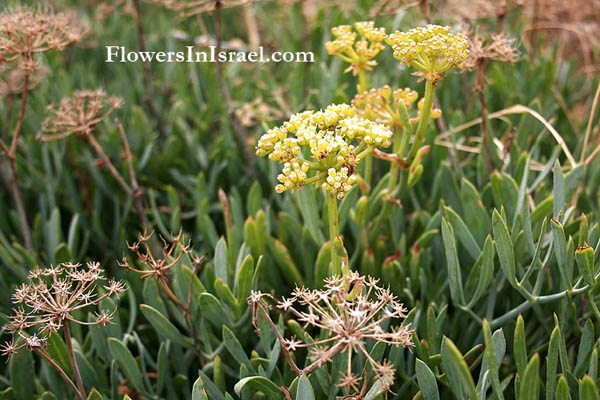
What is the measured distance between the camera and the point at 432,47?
0.91m

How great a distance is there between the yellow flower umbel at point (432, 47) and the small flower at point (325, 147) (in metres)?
0.14

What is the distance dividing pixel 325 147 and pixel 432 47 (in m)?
0.25

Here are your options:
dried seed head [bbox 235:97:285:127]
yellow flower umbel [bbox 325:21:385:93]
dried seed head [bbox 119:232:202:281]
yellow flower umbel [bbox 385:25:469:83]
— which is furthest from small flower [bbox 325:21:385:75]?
dried seed head [bbox 235:97:285:127]

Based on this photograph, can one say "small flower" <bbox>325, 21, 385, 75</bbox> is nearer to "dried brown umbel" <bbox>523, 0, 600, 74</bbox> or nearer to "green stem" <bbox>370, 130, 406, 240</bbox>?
"green stem" <bbox>370, 130, 406, 240</bbox>

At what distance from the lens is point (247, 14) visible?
2.41m

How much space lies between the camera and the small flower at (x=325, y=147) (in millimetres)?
826

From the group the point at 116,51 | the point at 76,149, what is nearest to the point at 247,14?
the point at 116,51

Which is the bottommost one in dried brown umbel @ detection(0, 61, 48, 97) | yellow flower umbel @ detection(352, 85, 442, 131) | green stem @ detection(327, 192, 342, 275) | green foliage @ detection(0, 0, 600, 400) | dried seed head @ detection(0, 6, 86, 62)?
green foliage @ detection(0, 0, 600, 400)

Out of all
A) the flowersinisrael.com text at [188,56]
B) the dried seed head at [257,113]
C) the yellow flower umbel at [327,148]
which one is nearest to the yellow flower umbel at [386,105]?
the yellow flower umbel at [327,148]

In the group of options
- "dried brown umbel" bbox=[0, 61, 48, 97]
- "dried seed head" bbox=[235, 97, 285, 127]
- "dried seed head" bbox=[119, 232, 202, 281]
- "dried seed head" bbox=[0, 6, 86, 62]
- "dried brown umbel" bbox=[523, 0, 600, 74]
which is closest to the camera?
"dried seed head" bbox=[119, 232, 202, 281]

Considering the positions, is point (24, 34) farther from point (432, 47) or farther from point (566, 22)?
point (566, 22)

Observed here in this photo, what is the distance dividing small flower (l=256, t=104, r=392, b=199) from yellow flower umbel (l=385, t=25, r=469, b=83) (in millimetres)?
141

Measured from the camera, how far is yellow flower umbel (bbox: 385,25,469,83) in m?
0.91

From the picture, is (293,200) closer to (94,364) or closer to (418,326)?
(418,326)
